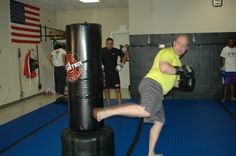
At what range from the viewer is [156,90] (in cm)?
309

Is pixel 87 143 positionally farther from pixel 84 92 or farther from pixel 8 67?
pixel 8 67

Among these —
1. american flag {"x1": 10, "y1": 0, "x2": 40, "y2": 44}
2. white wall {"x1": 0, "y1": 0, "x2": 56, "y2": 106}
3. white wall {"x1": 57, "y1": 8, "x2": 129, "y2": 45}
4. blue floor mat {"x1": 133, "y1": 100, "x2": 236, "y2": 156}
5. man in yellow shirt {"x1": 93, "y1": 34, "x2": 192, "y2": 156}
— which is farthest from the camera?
white wall {"x1": 57, "y1": 8, "x2": 129, "y2": 45}

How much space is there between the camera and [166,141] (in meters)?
4.12

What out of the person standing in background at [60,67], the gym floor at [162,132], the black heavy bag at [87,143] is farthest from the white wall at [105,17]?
the black heavy bag at [87,143]

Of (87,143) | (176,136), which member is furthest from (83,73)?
(176,136)

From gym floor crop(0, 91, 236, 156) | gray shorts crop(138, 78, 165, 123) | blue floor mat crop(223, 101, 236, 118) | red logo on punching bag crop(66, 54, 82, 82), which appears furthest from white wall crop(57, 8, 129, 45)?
red logo on punching bag crop(66, 54, 82, 82)

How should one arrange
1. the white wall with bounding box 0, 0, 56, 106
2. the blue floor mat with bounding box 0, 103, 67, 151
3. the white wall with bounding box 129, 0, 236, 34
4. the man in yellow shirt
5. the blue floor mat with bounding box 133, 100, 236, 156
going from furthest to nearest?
the white wall with bounding box 129, 0, 236, 34, the white wall with bounding box 0, 0, 56, 106, the blue floor mat with bounding box 0, 103, 67, 151, the blue floor mat with bounding box 133, 100, 236, 156, the man in yellow shirt

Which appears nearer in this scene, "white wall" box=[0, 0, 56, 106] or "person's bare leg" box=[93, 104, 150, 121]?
"person's bare leg" box=[93, 104, 150, 121]

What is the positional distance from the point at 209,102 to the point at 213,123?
2.10m

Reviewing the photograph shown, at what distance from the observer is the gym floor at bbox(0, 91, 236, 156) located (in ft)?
12.4

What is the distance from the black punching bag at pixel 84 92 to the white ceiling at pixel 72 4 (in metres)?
5.93

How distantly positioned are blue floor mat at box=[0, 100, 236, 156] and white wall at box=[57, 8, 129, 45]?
15.9 feet

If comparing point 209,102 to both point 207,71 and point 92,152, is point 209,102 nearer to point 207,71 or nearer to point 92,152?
point 207,71

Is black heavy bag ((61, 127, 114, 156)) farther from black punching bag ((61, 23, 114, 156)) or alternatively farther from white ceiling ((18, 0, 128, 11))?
white ceiling ((18, 0, 128, 11))
